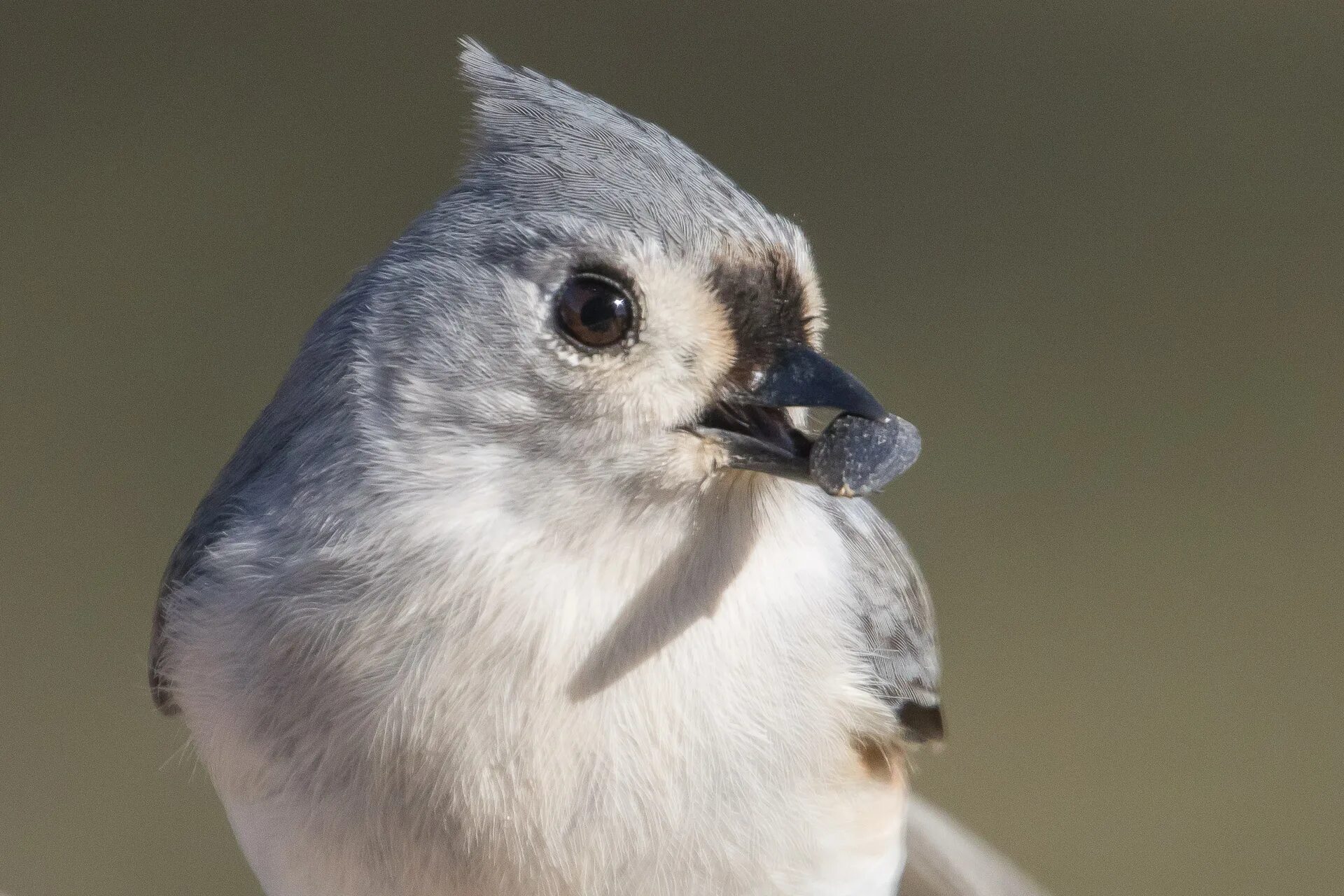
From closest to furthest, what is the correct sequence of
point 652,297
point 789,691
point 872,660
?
1. point 652,297
2. point 789,691
3. point 872,660

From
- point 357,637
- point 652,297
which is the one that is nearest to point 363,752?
point 357,637

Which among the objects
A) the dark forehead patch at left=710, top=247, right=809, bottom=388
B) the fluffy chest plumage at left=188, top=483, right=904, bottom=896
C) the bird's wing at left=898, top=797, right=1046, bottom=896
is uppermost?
the dark forehead patch at left=710, top=247, right=809, bottom=388

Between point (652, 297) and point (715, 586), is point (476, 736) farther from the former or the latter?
point (652, 297)

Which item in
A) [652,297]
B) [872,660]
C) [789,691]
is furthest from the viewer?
[872,660]

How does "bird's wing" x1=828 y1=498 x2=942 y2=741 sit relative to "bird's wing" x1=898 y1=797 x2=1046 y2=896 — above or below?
above

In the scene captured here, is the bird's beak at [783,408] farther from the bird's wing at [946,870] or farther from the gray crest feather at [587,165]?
the bird's wing at [946,870]

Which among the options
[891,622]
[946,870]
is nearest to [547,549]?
[891,622]

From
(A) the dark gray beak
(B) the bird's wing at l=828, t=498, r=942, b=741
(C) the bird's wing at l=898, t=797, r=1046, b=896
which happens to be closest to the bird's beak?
(A) the dark gray beak

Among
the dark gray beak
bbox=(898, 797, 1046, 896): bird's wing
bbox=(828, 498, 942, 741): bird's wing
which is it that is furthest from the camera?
bbox=(898, 797, 1046, 896): bird's wing

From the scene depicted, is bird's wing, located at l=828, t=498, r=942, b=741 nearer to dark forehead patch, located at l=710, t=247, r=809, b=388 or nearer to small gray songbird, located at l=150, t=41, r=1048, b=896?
small gray songbird, located at l=150, t=41, r=1048, b=896
